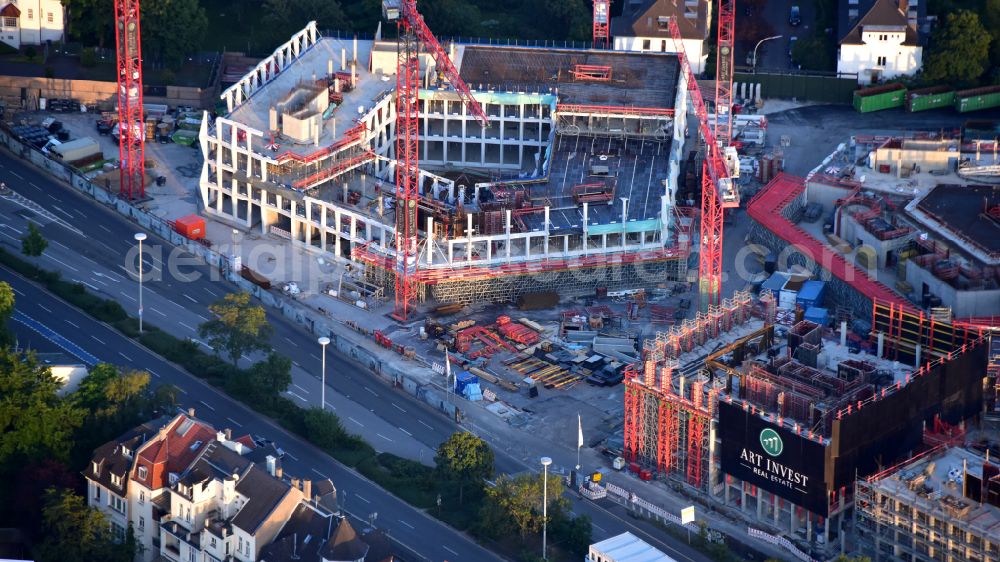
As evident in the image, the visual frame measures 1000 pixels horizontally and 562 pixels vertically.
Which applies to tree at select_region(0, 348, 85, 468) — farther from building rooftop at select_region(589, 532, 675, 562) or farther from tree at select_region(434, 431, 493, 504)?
building rooftop at select_region(589, 532, 675, 562)

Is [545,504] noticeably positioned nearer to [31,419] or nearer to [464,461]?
[464,461]

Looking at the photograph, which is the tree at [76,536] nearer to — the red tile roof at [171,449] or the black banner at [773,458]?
the red tile roof at [171,449]

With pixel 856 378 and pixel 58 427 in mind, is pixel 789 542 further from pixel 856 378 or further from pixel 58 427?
pixel 58 427

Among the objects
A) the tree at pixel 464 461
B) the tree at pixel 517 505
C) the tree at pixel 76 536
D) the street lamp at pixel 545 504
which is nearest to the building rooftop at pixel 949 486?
the street lamp at pixel 545 504

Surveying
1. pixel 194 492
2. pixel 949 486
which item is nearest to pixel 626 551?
pixel 949 486

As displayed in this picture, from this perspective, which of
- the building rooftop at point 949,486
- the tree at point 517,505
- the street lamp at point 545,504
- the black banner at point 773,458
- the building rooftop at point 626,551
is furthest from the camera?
the black banner at point 773,458

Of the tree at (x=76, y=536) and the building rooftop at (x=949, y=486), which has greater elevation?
the building rooftop at (x=949, y=486)

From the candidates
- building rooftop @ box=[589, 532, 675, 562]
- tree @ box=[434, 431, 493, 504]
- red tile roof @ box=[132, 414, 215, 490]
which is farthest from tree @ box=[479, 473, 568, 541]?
red tile roof @ box=[132, 414, 215, 490]
